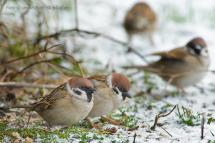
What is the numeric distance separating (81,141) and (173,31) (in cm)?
551

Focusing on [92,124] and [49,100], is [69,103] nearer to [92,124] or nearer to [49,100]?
[49,100]

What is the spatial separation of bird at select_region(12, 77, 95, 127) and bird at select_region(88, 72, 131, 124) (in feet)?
0.68

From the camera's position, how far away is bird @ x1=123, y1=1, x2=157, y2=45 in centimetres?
962

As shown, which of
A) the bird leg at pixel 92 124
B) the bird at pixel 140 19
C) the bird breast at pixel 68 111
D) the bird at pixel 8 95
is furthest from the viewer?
the bird at pixel 140 19

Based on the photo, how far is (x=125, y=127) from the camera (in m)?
4.64

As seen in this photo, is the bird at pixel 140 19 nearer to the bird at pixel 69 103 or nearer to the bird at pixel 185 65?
the bird at pixel 185 65

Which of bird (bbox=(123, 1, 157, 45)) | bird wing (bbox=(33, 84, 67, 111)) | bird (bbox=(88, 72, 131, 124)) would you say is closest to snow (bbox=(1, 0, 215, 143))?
bird (bbox=(123, 1, 157, 45))

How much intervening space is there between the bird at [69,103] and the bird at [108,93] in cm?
21

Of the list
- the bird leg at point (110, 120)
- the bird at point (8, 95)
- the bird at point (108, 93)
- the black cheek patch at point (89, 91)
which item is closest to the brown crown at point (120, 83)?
the bird at point (108, 93)

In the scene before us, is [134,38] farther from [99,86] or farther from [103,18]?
[99,86]

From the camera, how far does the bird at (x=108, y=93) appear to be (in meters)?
4.68

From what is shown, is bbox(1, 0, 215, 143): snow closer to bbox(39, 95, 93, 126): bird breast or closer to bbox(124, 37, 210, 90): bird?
bbox(124, 37, 210, 90): bird

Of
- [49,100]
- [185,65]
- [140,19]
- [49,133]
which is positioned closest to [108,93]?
[49,100]

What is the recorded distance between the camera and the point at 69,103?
447cm
